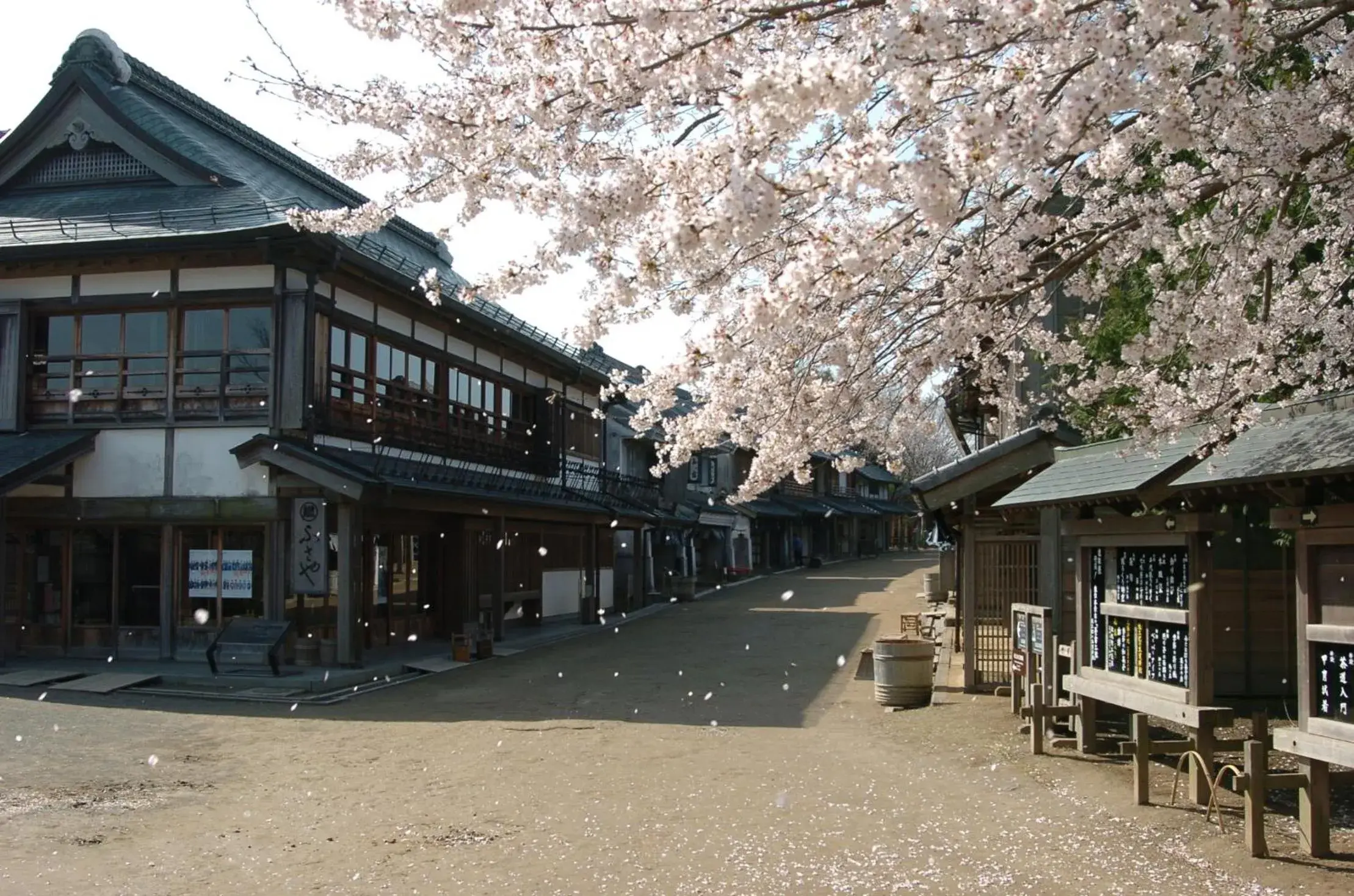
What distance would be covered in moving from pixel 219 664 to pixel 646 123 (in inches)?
518

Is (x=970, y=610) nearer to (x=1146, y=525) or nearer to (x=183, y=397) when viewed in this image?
(x=1146, y=525)

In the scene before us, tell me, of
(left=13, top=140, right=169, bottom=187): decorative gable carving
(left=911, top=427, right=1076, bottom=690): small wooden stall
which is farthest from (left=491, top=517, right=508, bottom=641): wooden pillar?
(left=911, top=427, right=1076, bottom=690): small wooden stall

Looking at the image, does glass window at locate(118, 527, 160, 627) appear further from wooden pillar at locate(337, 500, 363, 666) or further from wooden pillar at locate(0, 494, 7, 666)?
wooden pillar at locate(337, 500, 363, 666)

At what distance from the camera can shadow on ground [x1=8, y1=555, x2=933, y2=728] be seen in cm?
1470

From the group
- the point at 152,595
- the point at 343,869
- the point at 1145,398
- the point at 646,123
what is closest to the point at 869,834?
the point at 343,869

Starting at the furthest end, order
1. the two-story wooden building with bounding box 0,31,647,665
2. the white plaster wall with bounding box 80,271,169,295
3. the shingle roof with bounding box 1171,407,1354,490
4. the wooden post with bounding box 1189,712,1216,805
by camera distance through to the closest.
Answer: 1. the white plaster wall with bounding box 80,271,169,295
2. the two-story wooden building with bounding box 0,31,647,665
3. the wooden post with bounding box 1189,712,1216,805
4. the shingle roof with bounding box 1171,407,1354,490

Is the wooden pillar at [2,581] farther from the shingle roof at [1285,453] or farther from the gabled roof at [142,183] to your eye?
the shingle roof at [1285,453]

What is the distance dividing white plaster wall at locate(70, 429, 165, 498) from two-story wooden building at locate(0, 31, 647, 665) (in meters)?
0.03

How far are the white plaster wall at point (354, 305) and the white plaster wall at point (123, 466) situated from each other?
138 inches

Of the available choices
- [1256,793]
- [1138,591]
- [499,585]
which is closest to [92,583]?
[499,585]

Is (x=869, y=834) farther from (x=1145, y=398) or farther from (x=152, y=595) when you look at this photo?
(x=152, y=595)

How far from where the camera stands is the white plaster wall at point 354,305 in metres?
19.8

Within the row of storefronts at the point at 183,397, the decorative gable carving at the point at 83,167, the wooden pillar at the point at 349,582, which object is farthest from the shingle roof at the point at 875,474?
the wooden pillar at the point at 349,582

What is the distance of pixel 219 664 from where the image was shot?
56.6 feet
